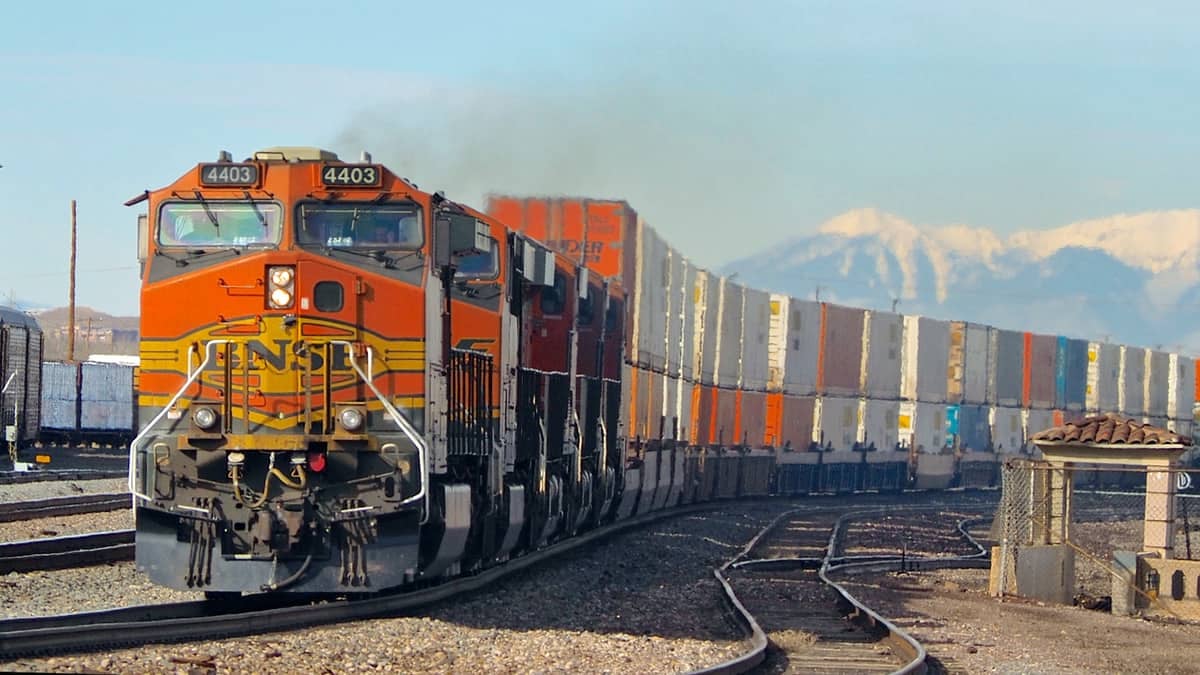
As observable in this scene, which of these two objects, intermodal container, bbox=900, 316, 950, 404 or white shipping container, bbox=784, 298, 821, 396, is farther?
intermodal container, bbox=900, 316, 950, 404

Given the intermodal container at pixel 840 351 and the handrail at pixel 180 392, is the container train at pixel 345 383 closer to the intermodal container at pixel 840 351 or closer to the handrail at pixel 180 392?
the handrail at pixel 180 392

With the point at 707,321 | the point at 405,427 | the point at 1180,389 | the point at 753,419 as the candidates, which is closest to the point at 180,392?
the point at 405,427

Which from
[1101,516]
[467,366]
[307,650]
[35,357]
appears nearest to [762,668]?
[307,650]

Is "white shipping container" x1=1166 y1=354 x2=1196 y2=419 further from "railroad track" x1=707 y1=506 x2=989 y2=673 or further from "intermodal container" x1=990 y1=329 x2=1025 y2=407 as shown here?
"railroad track" x1=707 y1=506 x2=989 y2=673

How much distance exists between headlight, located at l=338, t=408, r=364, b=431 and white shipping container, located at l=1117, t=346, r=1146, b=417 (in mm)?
53610

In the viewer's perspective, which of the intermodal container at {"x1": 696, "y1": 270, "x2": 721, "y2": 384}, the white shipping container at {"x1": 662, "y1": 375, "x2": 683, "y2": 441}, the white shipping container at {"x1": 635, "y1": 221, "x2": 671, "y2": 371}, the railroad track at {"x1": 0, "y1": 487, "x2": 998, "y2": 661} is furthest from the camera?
the intermodal container at {"x1": 696, "y1": 270, "x2": 721, "y2": 384}

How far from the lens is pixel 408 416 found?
12.8m

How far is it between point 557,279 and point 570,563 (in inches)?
133

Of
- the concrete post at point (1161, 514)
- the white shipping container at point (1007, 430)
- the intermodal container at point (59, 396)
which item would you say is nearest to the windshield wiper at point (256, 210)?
the concrete post at point (1161, 514)

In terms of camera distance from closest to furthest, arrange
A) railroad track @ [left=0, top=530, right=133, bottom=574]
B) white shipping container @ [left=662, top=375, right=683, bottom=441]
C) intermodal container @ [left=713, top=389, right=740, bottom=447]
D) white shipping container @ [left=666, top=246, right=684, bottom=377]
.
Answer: railroad track @ [left=0, top=530, right=133, bottom=574] < white shipping container @ [left=662, top=375, right=683, bottom=441] < white shipping container @ [left=666, top=246, right=684, bottom=377] < intermodal container @ [left=713, top=389, right=740, bottom=447]

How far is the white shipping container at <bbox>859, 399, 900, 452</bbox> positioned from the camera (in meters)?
47.8

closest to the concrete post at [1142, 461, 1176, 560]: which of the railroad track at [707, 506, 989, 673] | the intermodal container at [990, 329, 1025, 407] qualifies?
the railroad track at [707, 506, 989, 673]

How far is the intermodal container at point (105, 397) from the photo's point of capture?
48250 mm

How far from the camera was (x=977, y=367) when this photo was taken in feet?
176
